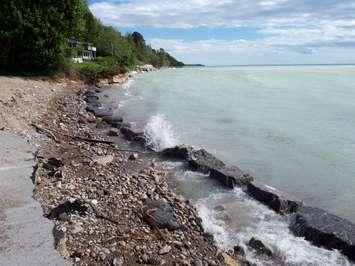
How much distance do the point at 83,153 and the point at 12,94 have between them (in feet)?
40.5

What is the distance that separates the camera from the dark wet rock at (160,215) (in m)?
11.6

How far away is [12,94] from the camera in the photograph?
29.0 metres

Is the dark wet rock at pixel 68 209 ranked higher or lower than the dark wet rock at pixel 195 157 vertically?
higher

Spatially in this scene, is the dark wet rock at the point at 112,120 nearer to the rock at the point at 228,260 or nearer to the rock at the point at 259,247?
the rock at the point at 259,247

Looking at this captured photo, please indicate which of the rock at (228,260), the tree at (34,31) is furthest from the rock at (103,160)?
the tree at (34,31)

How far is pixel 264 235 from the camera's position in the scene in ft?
40.2

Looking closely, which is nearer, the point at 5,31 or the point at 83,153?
the point at 83,153

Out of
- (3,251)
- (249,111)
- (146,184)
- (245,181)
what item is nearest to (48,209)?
(3,251)

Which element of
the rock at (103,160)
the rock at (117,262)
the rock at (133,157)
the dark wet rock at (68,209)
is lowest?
the rock at (133,157)

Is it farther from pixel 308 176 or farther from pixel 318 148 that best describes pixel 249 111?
pixel 308 176

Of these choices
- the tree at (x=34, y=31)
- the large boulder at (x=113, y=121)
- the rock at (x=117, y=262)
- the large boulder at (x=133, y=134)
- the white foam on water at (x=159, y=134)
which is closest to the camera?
the rock at (x=117, y=262)

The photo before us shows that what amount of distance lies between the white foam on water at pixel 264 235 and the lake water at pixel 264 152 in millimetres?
23

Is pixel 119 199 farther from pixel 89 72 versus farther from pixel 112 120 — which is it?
pixel 89 72

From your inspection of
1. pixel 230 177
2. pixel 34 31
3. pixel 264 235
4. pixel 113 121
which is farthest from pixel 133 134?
pixel 34 31
